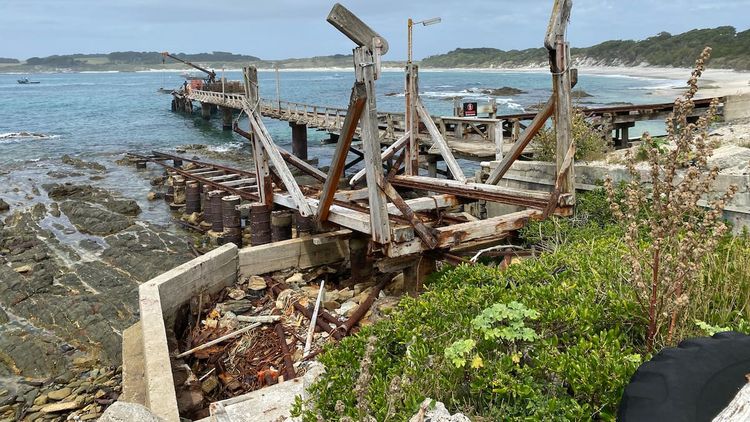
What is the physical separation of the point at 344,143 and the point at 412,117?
3.22 m

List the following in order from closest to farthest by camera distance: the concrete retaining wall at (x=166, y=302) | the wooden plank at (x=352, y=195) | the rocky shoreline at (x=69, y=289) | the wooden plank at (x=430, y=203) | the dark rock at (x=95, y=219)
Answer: the concrete retaining wall at (x=166, y=302) < the rocky shoreline at (x=69, y=289) < the wooden plank at (x=430, y=203) < the wooden plank at (x=352, y=195) < the dark rock at (x=95, y=219)

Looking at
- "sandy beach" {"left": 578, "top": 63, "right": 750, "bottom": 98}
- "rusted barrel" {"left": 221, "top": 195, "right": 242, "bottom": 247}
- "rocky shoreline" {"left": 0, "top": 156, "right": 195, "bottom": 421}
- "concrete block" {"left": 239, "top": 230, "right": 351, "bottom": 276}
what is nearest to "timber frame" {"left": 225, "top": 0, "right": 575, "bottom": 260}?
"concrete block" {"left": 239, "top": 230, "right": 351, "bottom": 276}

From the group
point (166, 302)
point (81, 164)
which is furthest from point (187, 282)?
point (81, 164)

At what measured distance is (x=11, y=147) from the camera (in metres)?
35.4

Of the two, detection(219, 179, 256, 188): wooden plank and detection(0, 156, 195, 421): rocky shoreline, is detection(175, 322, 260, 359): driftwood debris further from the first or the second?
detection(219, 179, 256, 188): wooden plank

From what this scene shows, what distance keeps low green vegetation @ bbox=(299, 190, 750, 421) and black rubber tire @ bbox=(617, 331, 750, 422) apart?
0.36 m

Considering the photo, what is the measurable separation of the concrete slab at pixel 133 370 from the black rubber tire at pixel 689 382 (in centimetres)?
502

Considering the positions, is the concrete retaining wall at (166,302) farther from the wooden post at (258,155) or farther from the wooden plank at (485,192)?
the wooden plank at (485,192)

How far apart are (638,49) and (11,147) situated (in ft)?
403

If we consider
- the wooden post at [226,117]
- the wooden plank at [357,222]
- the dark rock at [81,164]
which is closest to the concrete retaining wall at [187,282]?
the wooden plank at [357,222]

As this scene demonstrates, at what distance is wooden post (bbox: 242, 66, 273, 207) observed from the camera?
32.5ft

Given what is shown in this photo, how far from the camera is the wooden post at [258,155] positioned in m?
9.90

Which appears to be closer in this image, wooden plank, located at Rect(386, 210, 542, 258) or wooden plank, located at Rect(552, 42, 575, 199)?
wooden plank, located at Rect(386, 210, 542, 258)

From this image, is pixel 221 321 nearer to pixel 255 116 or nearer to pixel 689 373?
pixel 255 116
